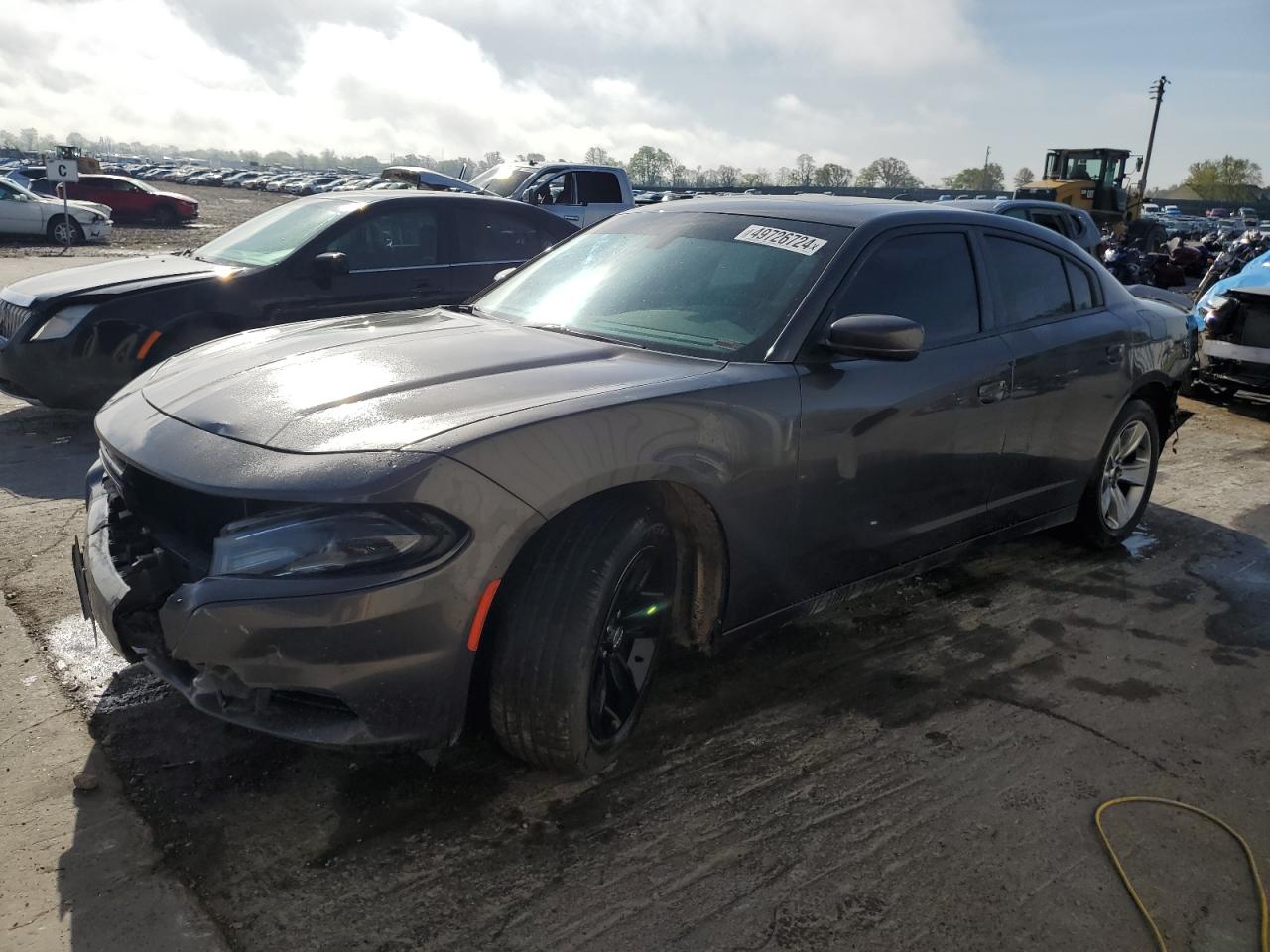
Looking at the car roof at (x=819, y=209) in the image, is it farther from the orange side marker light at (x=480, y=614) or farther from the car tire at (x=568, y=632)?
the orange side marker light at (x=480, y=614)

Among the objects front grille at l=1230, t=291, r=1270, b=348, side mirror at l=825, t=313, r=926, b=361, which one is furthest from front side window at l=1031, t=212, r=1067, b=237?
side mirror at l=825, t=313, r=926, b=361

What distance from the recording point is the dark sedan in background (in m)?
5.92

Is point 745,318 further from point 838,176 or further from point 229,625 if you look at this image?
point 838,176

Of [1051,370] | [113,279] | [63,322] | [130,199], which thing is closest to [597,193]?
[113,279]

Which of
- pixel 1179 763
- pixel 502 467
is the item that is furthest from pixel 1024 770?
pixel 502 467

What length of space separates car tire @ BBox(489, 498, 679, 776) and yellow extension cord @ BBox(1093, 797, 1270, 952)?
1339mm

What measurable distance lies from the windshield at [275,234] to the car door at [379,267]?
14 centimetres

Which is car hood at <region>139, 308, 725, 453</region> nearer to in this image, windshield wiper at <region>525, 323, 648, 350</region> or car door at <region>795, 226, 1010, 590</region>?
windshield wiper at <region>525, 323, 648, 350</region>

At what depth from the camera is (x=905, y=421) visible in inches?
130

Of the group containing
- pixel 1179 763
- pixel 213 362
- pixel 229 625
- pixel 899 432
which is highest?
pixel 213 362

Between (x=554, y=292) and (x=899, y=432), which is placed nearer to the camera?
(x=899, y=432)

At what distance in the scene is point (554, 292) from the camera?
12.0ft

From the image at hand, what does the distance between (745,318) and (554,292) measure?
844 mm

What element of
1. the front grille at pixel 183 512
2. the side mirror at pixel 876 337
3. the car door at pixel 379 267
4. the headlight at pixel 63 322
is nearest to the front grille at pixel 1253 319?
the car door at pixel 379 267
